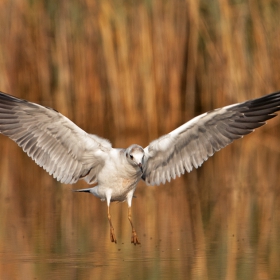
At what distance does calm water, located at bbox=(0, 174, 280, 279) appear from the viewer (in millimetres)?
5996

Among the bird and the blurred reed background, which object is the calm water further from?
the blurred reed background

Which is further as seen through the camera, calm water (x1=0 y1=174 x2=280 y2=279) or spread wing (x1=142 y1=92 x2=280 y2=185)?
spread wing (x1=142 y1=92 x2=280 y2=185)

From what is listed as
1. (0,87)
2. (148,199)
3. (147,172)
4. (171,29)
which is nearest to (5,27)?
(0,87)

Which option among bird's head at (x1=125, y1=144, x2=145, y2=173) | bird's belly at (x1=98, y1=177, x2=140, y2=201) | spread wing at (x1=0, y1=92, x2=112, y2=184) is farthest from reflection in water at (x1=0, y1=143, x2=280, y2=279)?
bird's head at (x1=125, y1=144, x2=145, y2=173)

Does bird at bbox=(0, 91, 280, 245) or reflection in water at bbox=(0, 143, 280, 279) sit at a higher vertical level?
bird at bbox=(0, 91, 280, 245)

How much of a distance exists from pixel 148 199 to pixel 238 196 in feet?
3.53

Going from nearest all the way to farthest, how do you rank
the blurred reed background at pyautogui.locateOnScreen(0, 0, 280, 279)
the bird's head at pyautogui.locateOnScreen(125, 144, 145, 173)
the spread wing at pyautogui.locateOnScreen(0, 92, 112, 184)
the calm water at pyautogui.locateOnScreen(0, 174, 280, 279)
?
the calm water at pyautogui.locateOnScreen(0, 174, 280, 279) → the bird's head at pyautogui.locateOnScreen(125, 144, 145, 173) → the spread wing at pyautogui.locateOnScreen(0, 92, 112, 184) → the blurred reed background at pyautogui.locateOnScreen(0, 0, 280, 279)

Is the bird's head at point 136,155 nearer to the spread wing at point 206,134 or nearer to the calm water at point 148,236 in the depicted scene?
the spread wing at point 206,134

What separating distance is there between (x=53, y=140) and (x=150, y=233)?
126 centimetres

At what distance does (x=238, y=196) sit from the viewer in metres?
9.57

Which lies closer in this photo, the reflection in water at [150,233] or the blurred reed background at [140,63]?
the reflection in water at [150,233]

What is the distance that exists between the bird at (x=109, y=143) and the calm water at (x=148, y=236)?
462 mm

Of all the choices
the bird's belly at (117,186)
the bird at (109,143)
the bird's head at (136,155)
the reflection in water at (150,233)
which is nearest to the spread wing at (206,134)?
the bird at (109,143)

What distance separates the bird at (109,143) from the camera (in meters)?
7.25
